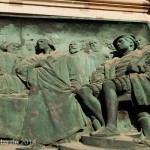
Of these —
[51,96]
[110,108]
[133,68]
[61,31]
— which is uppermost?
[61,31]

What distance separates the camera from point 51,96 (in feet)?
22.6

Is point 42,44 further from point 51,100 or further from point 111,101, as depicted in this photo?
point 111,101

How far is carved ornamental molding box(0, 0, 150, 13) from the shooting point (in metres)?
7.96

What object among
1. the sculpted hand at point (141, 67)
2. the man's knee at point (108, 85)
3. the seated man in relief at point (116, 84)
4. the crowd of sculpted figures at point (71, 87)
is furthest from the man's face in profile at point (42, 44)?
the sculpted hand at point (141, 67)

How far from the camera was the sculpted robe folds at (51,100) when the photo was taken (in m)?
6.73

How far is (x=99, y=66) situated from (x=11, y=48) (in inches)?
58.5

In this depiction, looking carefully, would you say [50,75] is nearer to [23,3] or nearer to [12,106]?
[12,106]

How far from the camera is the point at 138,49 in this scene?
24.7 feet

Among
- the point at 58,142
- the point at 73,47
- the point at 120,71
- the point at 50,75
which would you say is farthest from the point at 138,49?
the point at 58,142

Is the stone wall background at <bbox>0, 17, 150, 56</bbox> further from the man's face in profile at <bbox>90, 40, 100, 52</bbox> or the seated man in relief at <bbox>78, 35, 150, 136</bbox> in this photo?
the seated man in relief at <bbox>78, 35, 150, 136</bbox>

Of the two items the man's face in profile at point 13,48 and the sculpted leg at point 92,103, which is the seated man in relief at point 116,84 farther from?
the man's face in profile at point 13,48

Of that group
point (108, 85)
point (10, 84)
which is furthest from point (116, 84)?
point (10, 84)

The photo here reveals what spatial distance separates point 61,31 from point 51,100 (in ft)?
4.37

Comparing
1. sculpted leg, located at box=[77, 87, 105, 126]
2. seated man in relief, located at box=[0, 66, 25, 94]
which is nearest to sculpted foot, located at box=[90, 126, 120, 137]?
sculpted leg, located at box=[77, 87, 105, 126]
